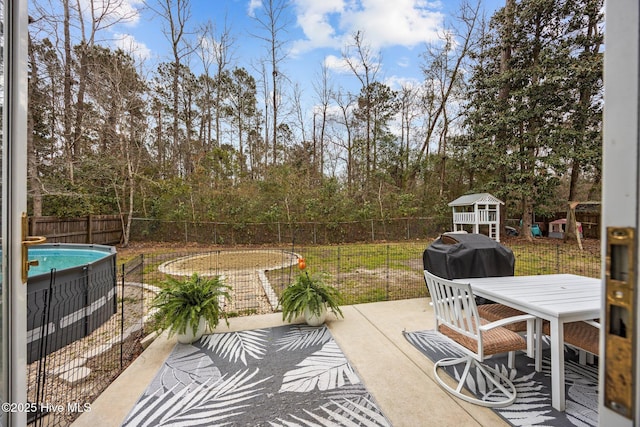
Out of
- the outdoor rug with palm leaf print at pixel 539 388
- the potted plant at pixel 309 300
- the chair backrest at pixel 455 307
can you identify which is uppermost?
the chair backrest at pixel 455 307

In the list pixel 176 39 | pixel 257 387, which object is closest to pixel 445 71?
pixel 176 39

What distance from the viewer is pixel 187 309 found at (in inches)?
117

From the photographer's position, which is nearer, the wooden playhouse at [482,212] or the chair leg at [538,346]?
the chair leg at [538,346]

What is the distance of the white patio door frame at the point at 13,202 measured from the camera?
851mm

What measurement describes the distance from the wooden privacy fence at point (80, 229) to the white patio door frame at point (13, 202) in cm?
907

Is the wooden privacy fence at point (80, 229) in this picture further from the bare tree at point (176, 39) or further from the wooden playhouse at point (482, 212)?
the wooden playhouse at point (482, 212)

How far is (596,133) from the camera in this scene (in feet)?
33.3

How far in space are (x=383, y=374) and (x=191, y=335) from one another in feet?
6.89

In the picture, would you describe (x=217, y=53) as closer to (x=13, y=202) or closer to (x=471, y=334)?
(x=13, y=202)

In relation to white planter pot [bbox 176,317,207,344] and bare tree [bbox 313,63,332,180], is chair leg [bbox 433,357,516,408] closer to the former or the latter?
white planter pot [bbox 176,317,207,344]

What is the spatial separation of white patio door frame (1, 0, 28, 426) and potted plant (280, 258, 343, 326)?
8.65ft

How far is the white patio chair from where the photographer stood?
205 centimetres

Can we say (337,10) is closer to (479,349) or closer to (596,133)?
(596,133)

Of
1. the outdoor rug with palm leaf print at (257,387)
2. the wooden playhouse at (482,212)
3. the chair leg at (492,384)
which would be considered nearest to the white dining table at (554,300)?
the chair leg at (492,384)
